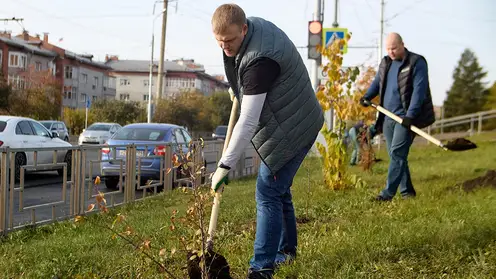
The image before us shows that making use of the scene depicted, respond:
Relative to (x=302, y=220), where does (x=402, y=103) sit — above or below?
above

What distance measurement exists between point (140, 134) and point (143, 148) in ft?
11.1

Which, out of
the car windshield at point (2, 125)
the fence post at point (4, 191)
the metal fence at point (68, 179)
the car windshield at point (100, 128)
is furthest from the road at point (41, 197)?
the car windshield at point (100, 128)

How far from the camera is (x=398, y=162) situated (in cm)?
620

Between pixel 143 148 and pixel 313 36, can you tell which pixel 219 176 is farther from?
pixel 313 36

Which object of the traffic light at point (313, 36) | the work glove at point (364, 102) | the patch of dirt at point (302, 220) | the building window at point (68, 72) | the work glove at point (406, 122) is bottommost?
the patch of dirt at point (302, 220)

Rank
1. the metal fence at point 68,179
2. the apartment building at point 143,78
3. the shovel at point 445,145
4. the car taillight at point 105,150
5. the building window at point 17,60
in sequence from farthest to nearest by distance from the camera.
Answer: the apartment building at point 143,78 → the building window at point 17,60 → the car taillight at point 105,150 → the shovel at point 445,145 → the metal fence at point 68,179

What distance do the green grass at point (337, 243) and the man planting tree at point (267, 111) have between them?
0.34 meters

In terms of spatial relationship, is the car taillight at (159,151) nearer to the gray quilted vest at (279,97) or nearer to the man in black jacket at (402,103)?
the man in black jacket at (402,103)

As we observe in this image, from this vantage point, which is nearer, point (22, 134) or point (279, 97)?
point (279, 97)

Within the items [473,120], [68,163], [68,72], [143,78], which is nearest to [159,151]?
[68,163]

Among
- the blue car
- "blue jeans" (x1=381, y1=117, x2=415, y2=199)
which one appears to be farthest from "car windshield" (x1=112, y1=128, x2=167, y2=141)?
"blue jeans" (x1=381, y1=117, x2=415, y2=199)

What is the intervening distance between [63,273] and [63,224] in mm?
2446

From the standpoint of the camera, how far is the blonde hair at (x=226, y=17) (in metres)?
3.08

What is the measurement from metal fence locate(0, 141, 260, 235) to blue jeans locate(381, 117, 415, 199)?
77.1 inches
